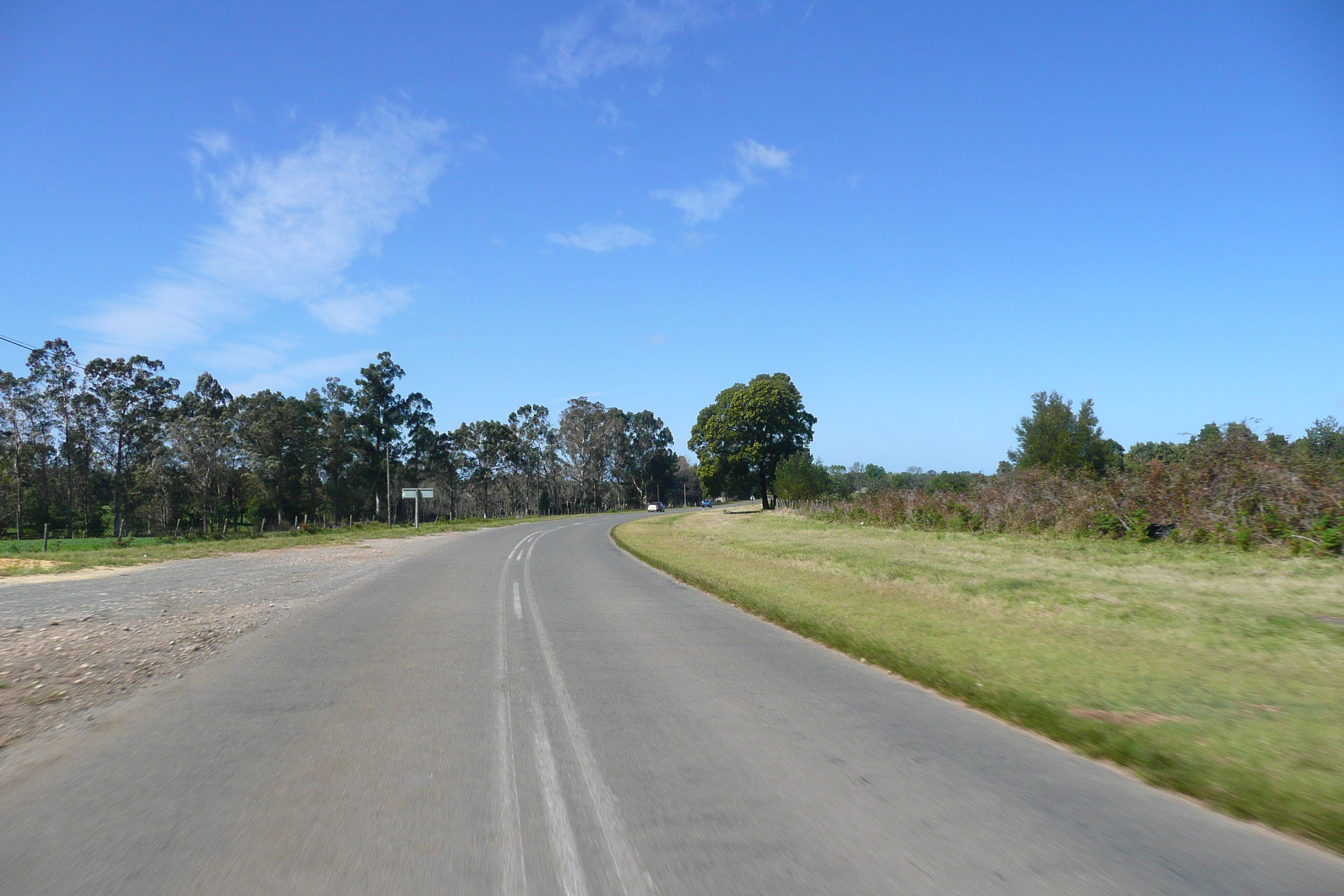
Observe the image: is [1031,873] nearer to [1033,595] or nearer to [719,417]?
[1033,595]

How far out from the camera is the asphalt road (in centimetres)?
368

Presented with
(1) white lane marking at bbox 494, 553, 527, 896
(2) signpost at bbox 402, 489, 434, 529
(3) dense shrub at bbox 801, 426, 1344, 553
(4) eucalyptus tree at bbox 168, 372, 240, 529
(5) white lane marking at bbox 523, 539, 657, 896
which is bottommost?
(5) white lane marking at bbox 523, 539, 657, 896

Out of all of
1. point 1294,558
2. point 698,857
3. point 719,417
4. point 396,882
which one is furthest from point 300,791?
point 719,417

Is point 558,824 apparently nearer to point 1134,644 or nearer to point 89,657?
point 1134,644

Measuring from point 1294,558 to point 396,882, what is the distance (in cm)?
1841

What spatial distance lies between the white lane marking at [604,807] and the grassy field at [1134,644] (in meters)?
3.68

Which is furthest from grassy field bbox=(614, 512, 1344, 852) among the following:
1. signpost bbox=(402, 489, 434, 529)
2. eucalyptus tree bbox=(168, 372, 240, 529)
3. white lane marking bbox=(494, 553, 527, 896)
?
eucalyptus tree bbox=(168, 372, 240, 529)

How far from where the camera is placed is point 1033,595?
1314 centimetres

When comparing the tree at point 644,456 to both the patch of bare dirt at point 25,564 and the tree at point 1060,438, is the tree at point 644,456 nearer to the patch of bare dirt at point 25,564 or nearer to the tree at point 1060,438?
the tree at point 1060,438

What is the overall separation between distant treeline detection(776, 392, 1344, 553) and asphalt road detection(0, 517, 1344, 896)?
46.4 feet

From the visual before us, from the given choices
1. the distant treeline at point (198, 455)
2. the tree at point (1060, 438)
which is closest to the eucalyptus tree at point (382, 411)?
the distant treeline at point (198, 455)

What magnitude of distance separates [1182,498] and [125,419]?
8061 centimetres

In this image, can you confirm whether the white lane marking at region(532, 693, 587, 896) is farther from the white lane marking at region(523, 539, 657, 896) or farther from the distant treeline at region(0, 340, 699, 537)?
the distant treeline at region(0, 340, 699, 537)

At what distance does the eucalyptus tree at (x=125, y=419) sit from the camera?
222ft
